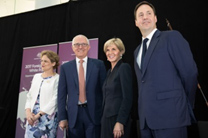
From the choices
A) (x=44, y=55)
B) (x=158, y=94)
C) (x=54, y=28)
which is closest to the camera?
(x=158, y=94)

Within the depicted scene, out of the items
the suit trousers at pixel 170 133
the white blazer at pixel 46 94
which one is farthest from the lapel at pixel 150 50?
the white blazer at pixel 46 94

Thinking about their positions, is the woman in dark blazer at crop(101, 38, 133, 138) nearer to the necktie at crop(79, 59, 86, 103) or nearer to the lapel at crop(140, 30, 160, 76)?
the necktie at crop(79, 59, 86, 103)

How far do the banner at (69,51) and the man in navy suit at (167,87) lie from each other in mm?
2843

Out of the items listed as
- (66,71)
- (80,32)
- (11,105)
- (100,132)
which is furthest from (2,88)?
(100,132)

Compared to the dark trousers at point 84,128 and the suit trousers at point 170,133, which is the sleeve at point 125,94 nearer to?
the dark trousers at point 84,128

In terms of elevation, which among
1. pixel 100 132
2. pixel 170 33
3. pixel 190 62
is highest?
pixel 170 33

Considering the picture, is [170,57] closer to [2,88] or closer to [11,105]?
[11,105]

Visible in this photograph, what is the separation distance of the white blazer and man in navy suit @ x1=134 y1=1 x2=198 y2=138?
1.36 m

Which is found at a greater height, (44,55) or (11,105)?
(44,55)

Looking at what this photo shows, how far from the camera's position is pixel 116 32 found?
4672mm

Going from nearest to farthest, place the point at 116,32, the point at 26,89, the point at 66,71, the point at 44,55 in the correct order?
the point at 66,71 → the point at 44,55 → the point at 116,32 → the point at 26,89

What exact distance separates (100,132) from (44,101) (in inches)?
32.8

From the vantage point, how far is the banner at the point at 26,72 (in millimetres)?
4992

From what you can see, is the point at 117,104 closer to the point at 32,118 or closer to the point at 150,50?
the point at 150,50
